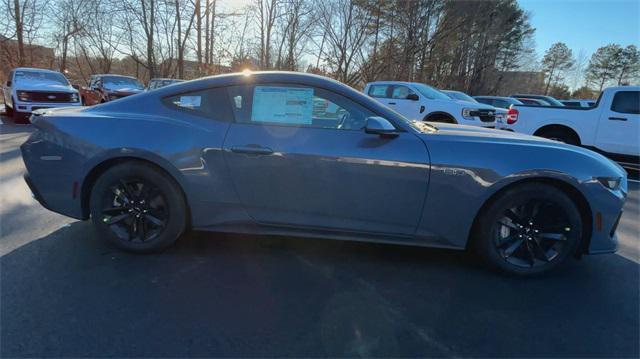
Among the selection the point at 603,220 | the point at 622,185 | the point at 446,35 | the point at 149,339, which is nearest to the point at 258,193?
the point at 149,339

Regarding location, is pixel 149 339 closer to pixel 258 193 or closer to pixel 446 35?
pixel 258 193

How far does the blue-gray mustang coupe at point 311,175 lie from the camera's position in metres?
2.92

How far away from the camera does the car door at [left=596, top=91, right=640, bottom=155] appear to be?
7641 millimetres

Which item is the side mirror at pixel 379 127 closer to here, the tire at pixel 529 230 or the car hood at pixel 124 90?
the tire at pixel 529 230

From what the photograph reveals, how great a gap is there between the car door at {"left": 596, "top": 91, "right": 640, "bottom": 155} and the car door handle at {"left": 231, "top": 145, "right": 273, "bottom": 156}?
8.05m

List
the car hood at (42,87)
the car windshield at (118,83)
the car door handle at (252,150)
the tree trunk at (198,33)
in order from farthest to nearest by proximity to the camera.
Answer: the tree trunk at (198,33), the car windshield at (118,83), the car hood at (42,87), the car door handle at (252,150)

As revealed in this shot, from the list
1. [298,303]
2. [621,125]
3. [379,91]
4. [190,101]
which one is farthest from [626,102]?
[190,101]

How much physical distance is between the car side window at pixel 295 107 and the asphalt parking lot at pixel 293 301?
1.14 metres

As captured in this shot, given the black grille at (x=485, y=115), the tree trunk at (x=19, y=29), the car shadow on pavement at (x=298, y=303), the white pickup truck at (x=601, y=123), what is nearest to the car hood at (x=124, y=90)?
the black grille at (x=485, y=115)

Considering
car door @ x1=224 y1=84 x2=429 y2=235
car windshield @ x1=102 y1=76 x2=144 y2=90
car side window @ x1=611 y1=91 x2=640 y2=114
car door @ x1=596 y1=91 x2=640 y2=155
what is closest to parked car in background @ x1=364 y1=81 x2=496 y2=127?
car door @ x1=596 y1=91 x2=640 y2=155

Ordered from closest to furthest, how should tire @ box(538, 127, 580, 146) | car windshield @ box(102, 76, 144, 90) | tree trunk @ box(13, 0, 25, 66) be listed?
1. tire @ box(538, 127, 580, 146)
2. car windshield @ box(102, 76, 144, 90)
3. tree trunk @ box(13, 0, 25, 66)

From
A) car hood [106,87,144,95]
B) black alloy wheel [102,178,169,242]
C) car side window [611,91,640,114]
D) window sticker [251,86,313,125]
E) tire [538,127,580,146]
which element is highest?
car side window [611,91,640,114]

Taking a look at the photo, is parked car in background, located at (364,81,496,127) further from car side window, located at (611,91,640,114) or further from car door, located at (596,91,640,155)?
car side window, located at (611,91,640,114)

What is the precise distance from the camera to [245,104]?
3100 mm
